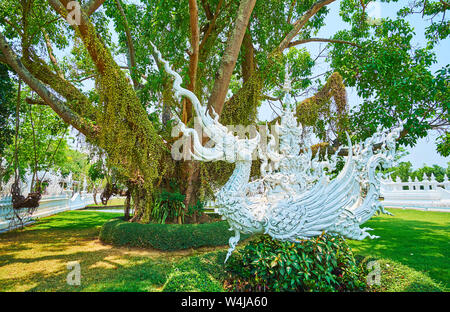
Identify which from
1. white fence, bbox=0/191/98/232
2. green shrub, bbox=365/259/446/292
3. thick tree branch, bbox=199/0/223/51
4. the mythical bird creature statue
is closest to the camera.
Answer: green shrub, bbox=365/259/446/292

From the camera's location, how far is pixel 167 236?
5598 mm

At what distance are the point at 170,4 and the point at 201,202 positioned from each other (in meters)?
5.31

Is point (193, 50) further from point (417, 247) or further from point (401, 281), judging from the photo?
point (417, 247)

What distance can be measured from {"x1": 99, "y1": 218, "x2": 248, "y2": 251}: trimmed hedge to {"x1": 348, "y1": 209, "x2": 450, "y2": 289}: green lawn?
312 cm

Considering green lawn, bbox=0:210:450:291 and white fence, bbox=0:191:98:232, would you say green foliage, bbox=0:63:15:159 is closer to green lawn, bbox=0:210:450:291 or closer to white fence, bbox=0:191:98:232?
white fence, bbox=0:191:98:232

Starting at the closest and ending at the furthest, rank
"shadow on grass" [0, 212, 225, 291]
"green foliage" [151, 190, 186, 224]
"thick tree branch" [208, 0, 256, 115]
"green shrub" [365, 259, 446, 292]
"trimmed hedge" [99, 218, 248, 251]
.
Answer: "green shrub" [365, 259, 446, 292], "shadow on grass" [0, 212, 225, 291], "trimmed hedge" [99, 218, 248, 251], "thick tree branch" [208, 0, 256, 115], "green foliage" [151, 190, 186, 224]

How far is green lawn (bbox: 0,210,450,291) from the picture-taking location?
3.35m

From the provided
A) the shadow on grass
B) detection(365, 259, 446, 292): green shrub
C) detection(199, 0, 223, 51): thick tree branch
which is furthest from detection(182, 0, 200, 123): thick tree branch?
detection(365, 259, 446, 292): green shrub

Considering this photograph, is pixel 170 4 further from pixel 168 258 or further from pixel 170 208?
pixel 168 258

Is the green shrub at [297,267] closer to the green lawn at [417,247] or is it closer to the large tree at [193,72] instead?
the green lawn at [417,247]

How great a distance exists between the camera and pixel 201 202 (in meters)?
7.19

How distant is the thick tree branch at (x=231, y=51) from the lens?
19.1ft
